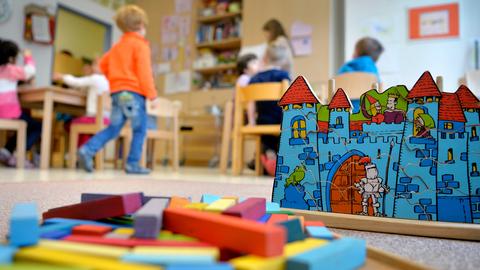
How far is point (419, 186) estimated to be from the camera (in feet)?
2.63

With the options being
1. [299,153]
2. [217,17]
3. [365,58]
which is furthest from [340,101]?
[217,17]

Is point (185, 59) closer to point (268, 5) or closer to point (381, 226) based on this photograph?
point (268, 5)

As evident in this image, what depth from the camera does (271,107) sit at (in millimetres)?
2828

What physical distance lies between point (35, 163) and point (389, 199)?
3.32 metres

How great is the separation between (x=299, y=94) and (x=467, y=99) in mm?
355

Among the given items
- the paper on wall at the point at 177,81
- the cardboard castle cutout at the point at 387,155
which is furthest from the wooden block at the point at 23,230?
the paper on wall at the point at 177,81

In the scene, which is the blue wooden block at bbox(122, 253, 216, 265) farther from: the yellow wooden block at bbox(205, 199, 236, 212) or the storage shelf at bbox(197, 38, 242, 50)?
the storage shelf at bbox(197, 38, 242, 50)

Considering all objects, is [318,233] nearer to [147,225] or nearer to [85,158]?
[147,225]

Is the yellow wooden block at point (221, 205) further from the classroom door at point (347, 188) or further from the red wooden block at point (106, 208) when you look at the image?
the classroom door at point (347, 188)

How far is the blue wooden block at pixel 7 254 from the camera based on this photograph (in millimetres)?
391

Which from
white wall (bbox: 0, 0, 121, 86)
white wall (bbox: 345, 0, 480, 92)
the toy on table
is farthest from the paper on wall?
the toy on table

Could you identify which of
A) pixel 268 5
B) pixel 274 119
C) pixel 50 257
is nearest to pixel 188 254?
pixel 50 257

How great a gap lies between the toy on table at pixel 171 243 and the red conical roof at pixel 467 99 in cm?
44

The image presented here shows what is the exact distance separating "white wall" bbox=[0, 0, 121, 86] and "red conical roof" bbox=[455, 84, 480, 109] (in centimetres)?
488
